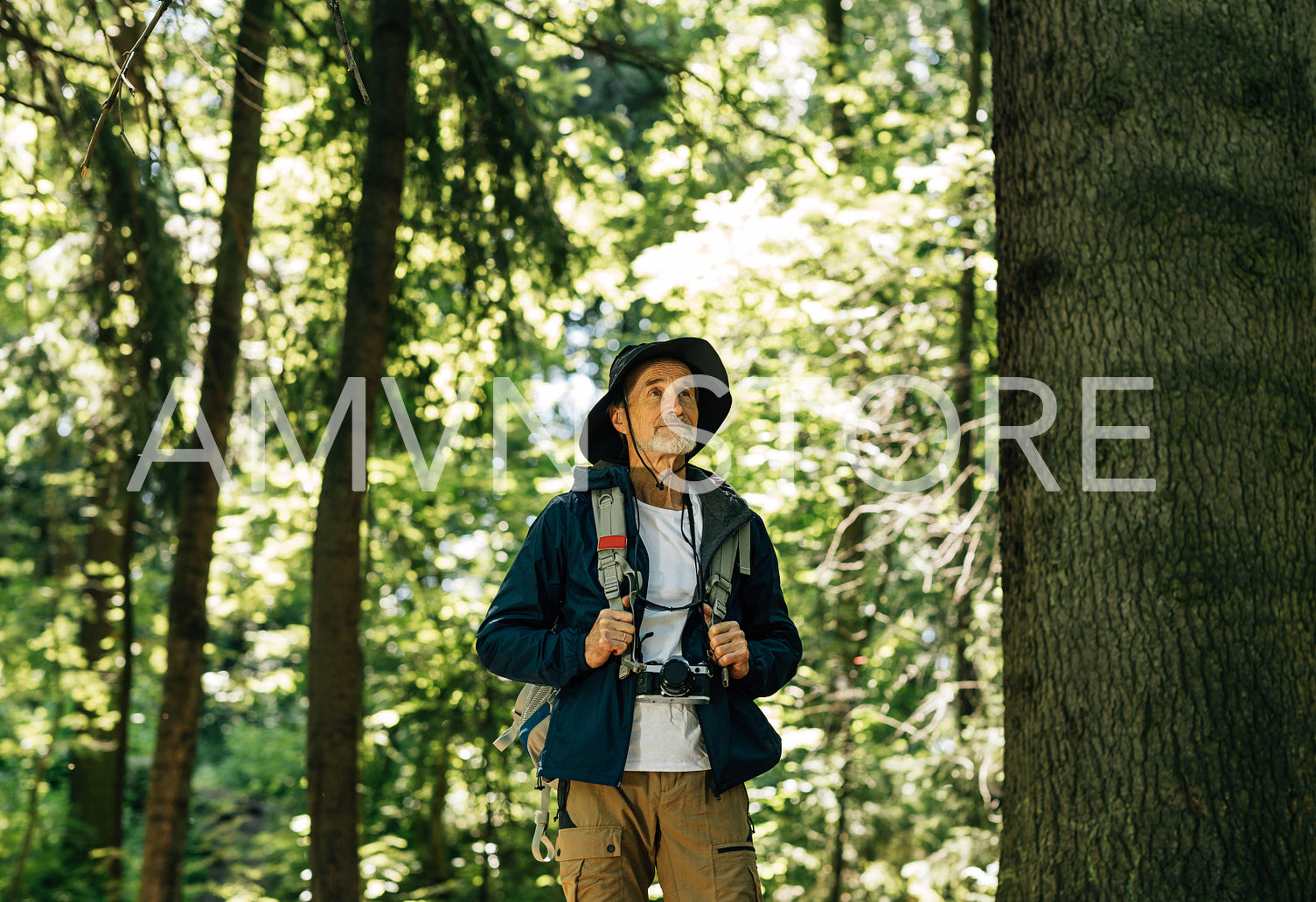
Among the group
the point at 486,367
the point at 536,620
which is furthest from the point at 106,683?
the point at 536,620

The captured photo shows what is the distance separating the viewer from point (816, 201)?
6551 millimetres

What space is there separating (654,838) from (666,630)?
1.53 feet

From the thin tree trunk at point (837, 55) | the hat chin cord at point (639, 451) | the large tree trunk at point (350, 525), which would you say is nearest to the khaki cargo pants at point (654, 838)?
the hat chin cord at point (639, 451)

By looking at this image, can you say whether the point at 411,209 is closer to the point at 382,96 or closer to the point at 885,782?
the point at 382,96

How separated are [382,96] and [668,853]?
3.74 m

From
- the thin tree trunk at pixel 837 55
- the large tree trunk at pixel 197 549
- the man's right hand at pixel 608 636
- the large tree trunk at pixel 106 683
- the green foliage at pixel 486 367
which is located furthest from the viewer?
the thin tree trunk at pixel 837 55

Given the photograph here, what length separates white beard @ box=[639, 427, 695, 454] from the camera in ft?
8.39

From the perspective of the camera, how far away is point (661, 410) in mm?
2586

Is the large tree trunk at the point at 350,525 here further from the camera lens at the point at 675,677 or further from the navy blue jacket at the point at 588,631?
the camera lens at the point at 675,677

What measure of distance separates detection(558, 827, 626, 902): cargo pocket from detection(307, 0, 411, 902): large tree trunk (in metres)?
2.25

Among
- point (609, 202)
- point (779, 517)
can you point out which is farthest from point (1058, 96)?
A: point (609, 202)

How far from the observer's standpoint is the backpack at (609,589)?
2.34m

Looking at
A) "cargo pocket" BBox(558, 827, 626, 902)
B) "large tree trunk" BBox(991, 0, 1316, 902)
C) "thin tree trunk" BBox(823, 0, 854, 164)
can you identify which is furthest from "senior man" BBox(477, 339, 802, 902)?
"thin tree trunk" BBox(823, 0, 854, 164)

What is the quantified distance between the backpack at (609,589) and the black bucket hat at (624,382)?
257 millimetres
